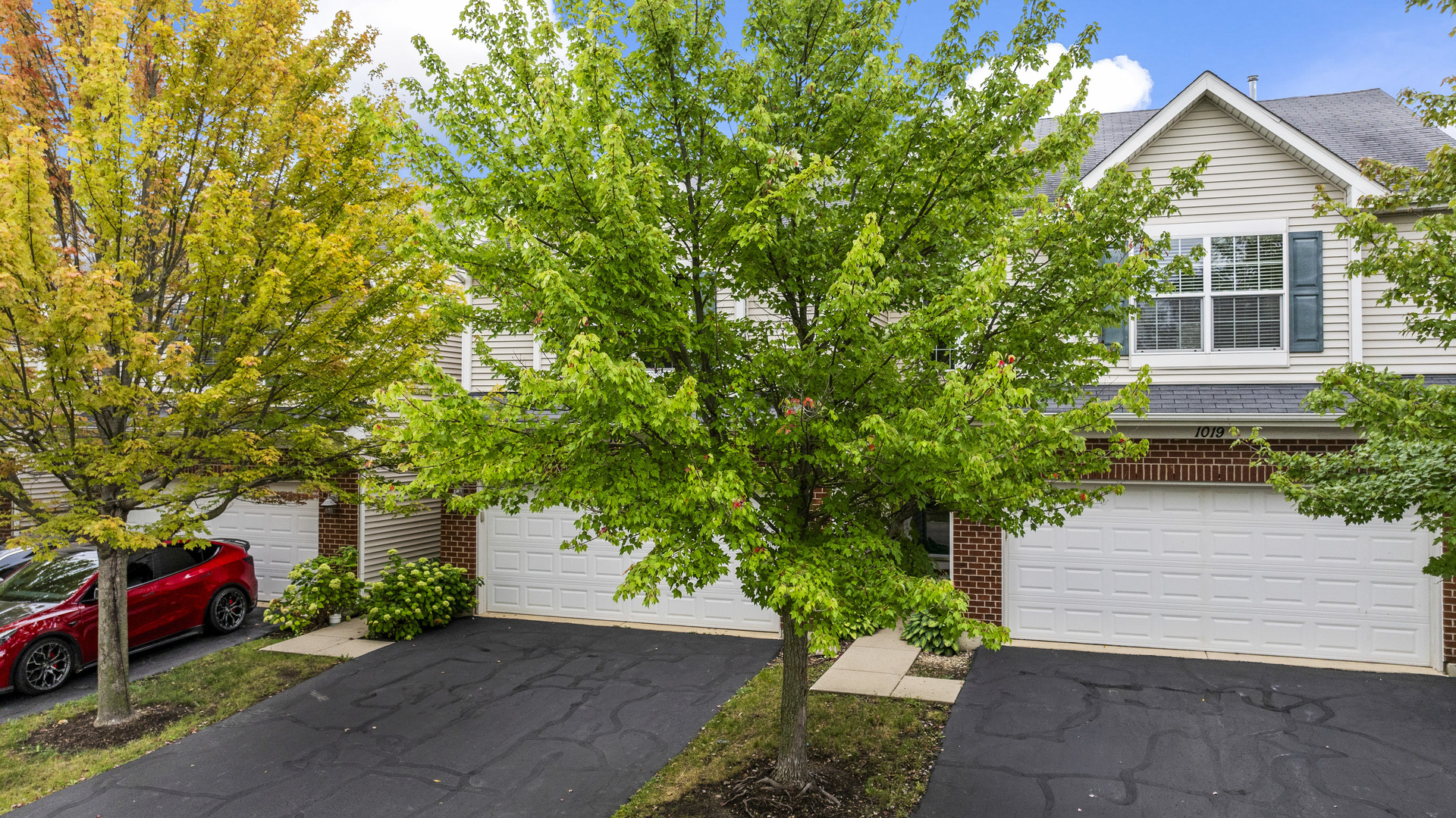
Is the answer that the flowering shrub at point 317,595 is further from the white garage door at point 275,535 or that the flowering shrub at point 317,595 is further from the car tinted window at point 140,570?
the car tinted window at point 140,570

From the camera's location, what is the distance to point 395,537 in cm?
1313

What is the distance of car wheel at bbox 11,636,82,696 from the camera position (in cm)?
941

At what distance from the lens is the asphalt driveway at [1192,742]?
20.8 ft

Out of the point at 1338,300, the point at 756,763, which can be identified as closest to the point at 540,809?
the point at 756,763

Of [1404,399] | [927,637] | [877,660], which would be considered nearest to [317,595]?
[877,660]

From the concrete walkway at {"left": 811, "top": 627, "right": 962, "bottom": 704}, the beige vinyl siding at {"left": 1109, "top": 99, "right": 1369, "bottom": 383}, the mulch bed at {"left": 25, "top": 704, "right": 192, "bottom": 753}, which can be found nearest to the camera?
the mulch bed at {"left": 25, "top": 704, "right": 192, "bottom": 753}

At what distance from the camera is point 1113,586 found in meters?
10.6

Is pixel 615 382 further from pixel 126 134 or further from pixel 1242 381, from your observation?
pixel 1242 381

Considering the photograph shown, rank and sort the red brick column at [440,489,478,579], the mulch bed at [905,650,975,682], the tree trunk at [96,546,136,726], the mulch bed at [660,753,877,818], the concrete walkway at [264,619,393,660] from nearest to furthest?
1. the mulch bed at [660,753,877,818]
2. the tree trunk at [96,546,136,726]
3. the mulch bed at [905,650,975,682]
4. the concrete walkway at [264,619,393,660]
5. the red brick column at [440,489,478,579]

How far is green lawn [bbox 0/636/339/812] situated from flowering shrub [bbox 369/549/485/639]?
3.37 ft

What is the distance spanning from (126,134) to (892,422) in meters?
7.50

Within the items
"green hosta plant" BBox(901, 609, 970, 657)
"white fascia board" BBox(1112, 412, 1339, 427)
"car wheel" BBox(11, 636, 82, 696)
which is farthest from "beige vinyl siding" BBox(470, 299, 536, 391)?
"white fascia board" BBox(1112, 412, 1339, 427)

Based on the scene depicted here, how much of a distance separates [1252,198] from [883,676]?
7840 millimetres

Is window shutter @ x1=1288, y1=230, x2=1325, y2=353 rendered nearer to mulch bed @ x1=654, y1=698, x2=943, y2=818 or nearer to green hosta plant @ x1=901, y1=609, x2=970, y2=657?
green hosta plant @ x1=901, y1=609, x2=970, y2=657
